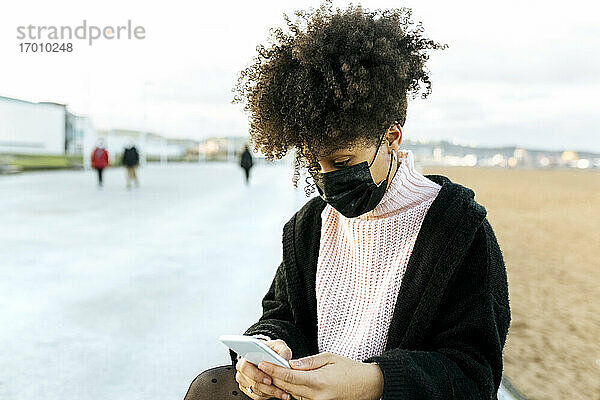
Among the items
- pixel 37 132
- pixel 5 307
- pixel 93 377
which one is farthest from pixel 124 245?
pixel 37 132

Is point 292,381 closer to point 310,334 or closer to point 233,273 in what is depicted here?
point 310,334

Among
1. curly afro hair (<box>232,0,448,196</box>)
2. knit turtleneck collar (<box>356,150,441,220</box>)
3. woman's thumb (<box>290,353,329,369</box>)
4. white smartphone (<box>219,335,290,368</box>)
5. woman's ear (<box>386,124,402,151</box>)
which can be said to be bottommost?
woman's thumb (<box>290,353,329,369</box>)

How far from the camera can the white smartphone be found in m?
1.55

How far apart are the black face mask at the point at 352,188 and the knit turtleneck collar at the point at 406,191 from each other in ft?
0.08

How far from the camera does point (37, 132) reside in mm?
39656

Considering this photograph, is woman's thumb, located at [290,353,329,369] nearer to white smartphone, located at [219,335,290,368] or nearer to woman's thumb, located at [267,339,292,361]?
white smartphone, located at [219,335,290,368]

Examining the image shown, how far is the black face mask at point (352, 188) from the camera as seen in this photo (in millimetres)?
1837

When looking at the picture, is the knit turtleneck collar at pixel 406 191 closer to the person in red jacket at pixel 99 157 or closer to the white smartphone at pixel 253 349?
the white smartphone at pixel 253 349

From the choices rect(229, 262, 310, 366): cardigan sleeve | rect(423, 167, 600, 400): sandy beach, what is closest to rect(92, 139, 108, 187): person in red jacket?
rect(423, 167, 600, 400): sandy beach

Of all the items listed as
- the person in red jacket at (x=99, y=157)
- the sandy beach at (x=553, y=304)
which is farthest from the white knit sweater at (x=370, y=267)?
the person in red jacket at (x=99, y=157)

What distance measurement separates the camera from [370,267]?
6.22 feet

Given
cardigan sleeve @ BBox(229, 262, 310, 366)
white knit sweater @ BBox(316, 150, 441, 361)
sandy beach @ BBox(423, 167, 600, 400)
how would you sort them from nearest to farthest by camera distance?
white knit sweater @ BBox(316, 150, 441, 361) < cardigan sleeve @ BBox(229, 262, 310, 366) < sandy beach @ BBox(423, 167, 600, 400)

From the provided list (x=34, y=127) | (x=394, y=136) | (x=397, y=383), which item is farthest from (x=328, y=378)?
(x=34, y=127)

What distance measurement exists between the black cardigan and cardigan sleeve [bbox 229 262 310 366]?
296 mm
